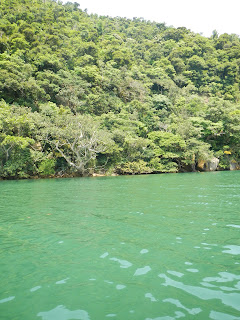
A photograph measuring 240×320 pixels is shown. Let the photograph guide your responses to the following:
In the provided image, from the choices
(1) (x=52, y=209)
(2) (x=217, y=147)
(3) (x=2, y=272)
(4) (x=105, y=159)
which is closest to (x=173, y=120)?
(2) (x=217, y=147)

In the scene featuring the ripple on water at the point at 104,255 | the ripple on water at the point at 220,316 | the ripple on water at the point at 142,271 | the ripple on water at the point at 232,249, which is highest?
the ripple on water at the point at 232,249

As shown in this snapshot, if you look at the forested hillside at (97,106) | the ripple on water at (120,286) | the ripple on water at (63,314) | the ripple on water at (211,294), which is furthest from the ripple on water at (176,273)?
the forested hillside at (97,106)

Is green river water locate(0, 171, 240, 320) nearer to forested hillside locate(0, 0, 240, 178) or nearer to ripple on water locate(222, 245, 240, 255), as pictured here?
ripple on water locate(222, 245, 240, 255)

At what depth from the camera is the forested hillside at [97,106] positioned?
96.4ft

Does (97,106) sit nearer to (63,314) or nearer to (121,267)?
(121,267)

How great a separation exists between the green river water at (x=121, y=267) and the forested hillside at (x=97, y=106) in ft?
69.5

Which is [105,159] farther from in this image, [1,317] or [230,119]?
[1,317]

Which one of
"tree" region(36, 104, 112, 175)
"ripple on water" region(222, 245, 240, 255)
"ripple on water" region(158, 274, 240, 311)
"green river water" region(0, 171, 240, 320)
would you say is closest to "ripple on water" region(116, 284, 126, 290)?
"green river water" region(0, 171, 240, 320)

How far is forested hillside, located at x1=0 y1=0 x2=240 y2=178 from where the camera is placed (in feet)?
96.4

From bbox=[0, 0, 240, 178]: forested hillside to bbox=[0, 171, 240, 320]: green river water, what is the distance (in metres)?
21.2

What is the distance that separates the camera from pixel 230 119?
40.4 metres

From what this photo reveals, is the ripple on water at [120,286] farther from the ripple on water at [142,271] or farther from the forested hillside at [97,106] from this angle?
the forested hillside at [97,106]

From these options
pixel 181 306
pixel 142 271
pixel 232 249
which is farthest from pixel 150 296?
pixel 232 249

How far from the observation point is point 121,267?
419 cm
